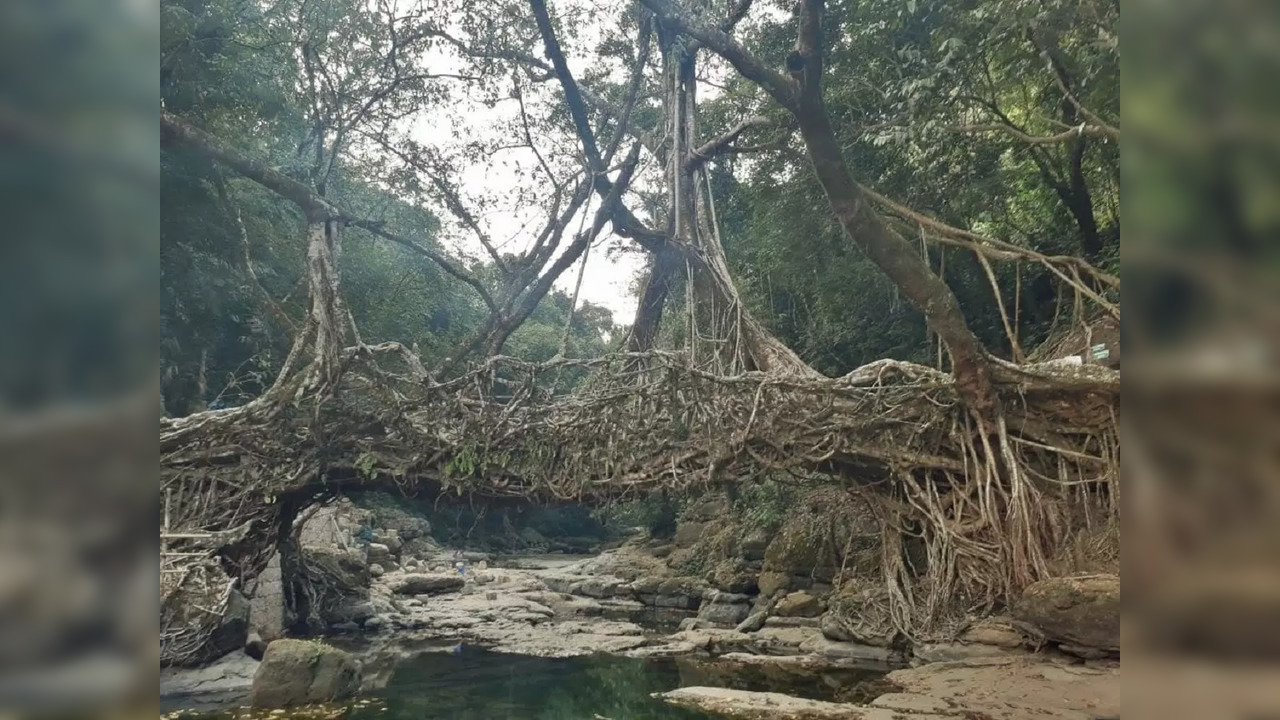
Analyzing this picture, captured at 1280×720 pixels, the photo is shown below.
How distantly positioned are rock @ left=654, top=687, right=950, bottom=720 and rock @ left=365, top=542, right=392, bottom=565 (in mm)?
10091

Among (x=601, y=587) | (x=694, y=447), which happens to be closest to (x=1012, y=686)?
(x=694, y=447)

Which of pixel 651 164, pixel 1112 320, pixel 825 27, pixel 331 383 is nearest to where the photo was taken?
pixel 1112 320

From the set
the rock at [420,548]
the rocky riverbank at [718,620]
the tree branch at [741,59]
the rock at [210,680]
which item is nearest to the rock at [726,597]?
A: the rocky riverbank at [718,620]

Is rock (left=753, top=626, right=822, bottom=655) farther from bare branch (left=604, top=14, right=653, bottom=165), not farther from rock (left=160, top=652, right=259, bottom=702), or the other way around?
bare branch (left=604, top=14, right=653, bottom=165)

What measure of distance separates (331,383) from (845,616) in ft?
19.7

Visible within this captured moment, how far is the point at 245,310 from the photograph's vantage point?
10.1 m

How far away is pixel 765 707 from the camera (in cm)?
645

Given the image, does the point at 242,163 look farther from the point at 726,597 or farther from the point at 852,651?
the point at 726,597

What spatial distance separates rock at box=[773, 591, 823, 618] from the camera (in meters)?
10.1

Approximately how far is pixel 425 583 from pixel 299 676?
290 inches

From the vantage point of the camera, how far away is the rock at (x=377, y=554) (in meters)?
15.8
